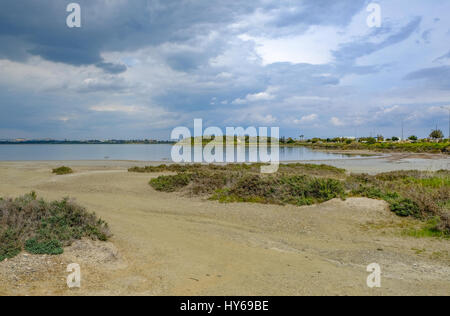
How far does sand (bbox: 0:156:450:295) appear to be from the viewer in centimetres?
546

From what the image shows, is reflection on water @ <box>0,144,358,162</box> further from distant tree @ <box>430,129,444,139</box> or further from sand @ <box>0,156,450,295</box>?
distant tree @ <box>430,129,444,139</box>

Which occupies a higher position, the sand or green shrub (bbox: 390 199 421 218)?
green shrub (bbox: 390 199 421 218)

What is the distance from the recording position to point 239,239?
8953 millimetres

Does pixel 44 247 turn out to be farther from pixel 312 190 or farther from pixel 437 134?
pixel 437 134

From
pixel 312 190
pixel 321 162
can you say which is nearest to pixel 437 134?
pixel 321 162

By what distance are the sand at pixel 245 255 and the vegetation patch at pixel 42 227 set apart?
325 mm

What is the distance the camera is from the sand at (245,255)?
5.46 m

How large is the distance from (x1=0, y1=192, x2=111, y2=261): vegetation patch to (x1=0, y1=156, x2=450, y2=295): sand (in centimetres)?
32

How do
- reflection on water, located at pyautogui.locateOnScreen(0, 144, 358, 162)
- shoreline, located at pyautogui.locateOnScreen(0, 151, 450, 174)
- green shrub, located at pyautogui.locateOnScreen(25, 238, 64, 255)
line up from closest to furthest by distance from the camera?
green shrub, located at pyautogui.locateOnScreen(25, 238, 64, 255) → shoreline, located at pyautogui.locateOnScreen(0, 151, 450, 174) → reflection on water, located at pyautogui.locateOnScreen(0, 144, 358, 162)

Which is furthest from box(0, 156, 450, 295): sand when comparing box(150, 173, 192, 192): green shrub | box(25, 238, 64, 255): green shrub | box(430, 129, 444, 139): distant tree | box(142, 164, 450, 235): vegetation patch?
box(430, 129, 444, 139): distant tree

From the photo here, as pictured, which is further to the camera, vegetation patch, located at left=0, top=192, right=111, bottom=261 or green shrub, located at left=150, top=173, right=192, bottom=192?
green shrub, located at left=150, top=173, right=192, bottom=192
